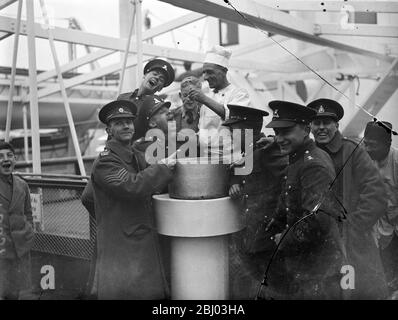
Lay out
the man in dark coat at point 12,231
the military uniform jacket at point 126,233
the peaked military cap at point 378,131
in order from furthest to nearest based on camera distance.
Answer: the man in dark coat at point 12,231 → the peaked military cap at point 378,131 → the military uniform jacket at point 126,233

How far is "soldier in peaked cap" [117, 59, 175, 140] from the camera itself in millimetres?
3154

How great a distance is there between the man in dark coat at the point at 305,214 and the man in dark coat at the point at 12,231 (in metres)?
1.70

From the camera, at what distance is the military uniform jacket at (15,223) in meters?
2.86

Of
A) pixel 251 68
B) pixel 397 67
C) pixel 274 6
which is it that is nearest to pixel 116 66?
pixel 251 68

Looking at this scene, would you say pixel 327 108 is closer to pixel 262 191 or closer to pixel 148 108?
pixel 262 191

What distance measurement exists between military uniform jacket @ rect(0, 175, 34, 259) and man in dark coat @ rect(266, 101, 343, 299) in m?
1.70


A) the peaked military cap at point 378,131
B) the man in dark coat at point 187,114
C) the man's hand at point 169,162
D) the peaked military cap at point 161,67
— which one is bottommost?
the man's hand at point 169,162

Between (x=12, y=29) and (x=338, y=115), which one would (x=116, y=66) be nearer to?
(x=12, y=29)

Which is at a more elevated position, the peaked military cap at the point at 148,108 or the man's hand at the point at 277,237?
the peaked military cap at the point at 148,108

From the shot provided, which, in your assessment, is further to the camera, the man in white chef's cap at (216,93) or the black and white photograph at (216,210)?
the man in white chef's cap at (216,93)

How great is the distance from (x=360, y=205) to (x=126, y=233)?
1447 mm

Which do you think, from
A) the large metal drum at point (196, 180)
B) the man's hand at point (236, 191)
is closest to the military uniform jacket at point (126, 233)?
the large metal drum at point (196, 180)

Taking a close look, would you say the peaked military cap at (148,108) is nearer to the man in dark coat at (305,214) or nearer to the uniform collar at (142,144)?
the uniform collar at (142,144)

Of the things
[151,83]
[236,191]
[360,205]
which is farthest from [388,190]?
[151,83]
